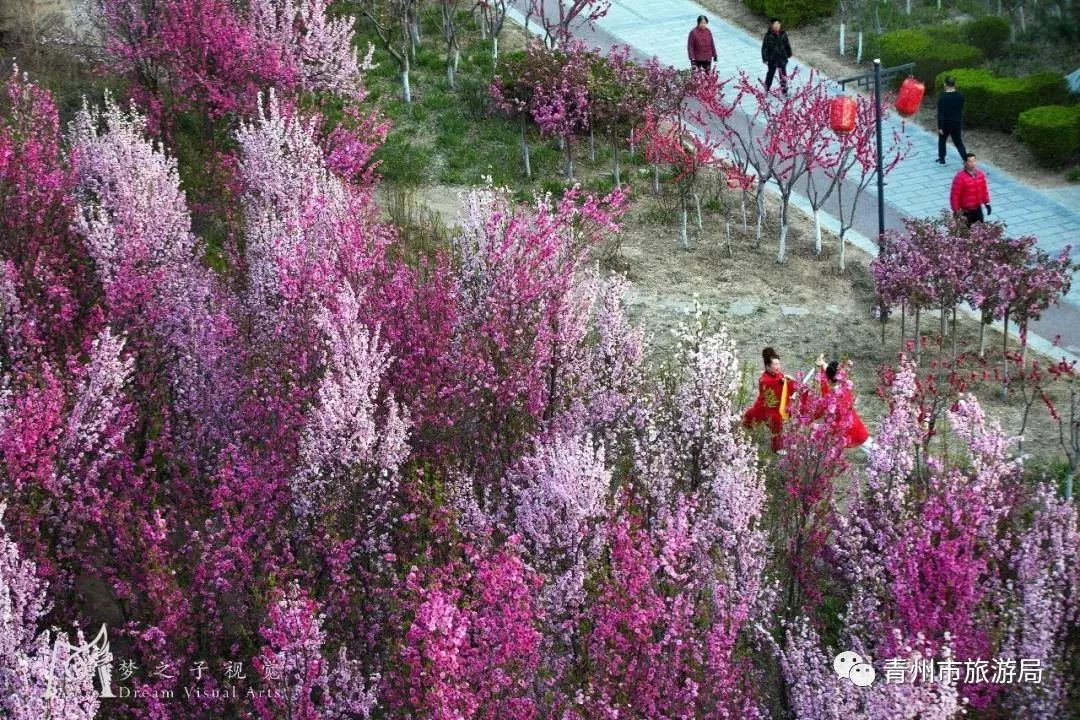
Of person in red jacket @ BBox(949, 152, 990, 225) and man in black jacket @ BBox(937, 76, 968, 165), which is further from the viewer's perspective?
man in black jacket @ BBox(937, 76, 968, 165)

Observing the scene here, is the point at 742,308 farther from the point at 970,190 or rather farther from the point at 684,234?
the point at 970,190

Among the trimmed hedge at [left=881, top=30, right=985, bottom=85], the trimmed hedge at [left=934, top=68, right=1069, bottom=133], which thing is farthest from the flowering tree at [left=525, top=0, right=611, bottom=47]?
the trimmed hedge at [left=934, top=68, right=1069, bottom=133]

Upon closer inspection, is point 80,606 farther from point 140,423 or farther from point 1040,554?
point 1040,554

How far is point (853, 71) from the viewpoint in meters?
21.1

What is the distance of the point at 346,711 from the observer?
8.51 m

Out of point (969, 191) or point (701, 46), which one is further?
point (701, 46)

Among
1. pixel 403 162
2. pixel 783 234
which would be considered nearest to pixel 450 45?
pixel 403 162

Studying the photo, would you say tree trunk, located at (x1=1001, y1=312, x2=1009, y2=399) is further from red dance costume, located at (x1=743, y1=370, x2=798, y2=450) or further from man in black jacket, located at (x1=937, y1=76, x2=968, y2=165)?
man in black jacket, located at (x1=937, y1=76, x2=968, y2=165)

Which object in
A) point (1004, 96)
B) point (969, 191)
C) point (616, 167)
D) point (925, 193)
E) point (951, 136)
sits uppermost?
point (1004, 96)

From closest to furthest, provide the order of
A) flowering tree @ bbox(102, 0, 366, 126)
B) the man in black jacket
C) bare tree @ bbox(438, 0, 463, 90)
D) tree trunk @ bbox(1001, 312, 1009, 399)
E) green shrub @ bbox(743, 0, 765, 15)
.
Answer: tree trunk @ bbox(1001, 312, 1009, 399) → flowering tree @ bbox(102, 0, 366, 126) → the man in black jacket → bare tree @ bbox(438, 0, 463, 90) → green shrub @ bbox(743, 0, 765, 15)

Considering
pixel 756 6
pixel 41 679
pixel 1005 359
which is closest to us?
pixel 41 679

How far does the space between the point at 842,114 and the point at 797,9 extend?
29.2 feet

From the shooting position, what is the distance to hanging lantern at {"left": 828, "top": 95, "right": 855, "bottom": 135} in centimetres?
1453

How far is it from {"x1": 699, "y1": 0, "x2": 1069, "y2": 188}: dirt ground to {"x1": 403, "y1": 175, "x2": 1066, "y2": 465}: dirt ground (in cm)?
323
